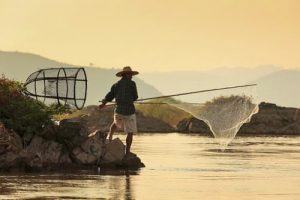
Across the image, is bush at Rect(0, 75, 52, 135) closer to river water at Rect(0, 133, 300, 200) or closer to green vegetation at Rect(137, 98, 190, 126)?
river water at Rect(0, 133, 300, 200)

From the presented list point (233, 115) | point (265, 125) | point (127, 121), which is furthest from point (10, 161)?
point (265, 125)

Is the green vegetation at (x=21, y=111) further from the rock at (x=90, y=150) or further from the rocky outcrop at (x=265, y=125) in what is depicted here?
the rocky outcrop at (x=265, y=125)

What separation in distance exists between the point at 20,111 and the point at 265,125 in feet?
151

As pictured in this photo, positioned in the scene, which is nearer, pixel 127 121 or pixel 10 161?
pixel 10 161

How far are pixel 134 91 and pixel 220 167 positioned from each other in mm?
3028

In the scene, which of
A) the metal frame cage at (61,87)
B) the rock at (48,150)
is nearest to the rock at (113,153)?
the rock at (48,150)

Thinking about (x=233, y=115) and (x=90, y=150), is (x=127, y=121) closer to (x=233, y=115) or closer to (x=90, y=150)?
(x=90, y=150)

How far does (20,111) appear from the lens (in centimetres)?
2711

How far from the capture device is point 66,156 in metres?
26.5

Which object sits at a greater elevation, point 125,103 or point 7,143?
point 125,103

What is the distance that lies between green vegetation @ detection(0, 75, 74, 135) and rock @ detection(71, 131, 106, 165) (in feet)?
3.72

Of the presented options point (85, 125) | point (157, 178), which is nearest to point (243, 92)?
point (85, 125)

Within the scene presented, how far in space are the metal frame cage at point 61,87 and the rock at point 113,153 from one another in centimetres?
304

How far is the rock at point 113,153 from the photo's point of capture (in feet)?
87.6
